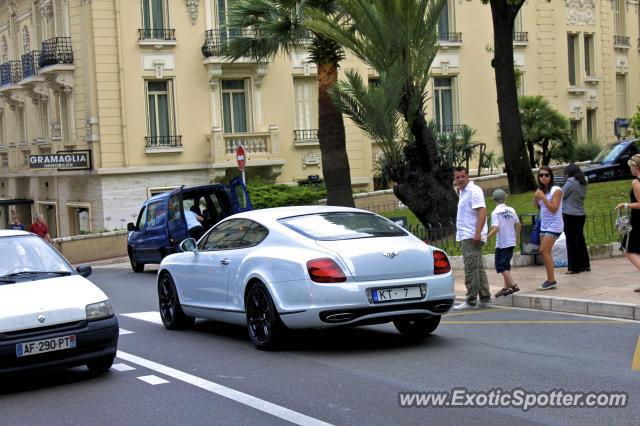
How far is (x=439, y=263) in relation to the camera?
1111 cm

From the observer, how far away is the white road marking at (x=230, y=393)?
793 centimetres

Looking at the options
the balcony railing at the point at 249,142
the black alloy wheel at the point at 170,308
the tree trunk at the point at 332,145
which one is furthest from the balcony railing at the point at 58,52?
the black alloy wheel at the point at 170,308

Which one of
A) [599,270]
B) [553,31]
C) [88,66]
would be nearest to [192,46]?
[88,66]

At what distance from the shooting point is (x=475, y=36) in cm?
4244

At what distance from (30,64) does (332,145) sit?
20.2m

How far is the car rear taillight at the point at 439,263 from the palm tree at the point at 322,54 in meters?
13.3

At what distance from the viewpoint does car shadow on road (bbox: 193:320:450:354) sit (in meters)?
11.1

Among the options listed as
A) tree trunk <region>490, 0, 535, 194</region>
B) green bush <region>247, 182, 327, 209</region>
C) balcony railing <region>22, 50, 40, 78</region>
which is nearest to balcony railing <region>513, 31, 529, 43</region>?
green bush <region>247, 182, 327, 209</region>

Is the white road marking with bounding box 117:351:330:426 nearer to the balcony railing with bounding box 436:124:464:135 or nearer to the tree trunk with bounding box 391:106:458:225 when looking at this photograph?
the tree trunk with bounding box 391:106:458:225

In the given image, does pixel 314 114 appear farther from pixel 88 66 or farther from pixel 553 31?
pixel 553 31

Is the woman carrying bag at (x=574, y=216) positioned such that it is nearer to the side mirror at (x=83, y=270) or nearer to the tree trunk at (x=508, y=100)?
the side mirror at (x=83, y=270)

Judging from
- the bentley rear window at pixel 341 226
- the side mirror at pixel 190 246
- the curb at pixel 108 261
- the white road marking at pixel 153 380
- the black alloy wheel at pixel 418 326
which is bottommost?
the curb at pixel 108 261

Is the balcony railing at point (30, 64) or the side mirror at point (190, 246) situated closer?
the side mirror at point (190, 246)

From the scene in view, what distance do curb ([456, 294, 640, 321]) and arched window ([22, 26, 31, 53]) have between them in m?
32.6
